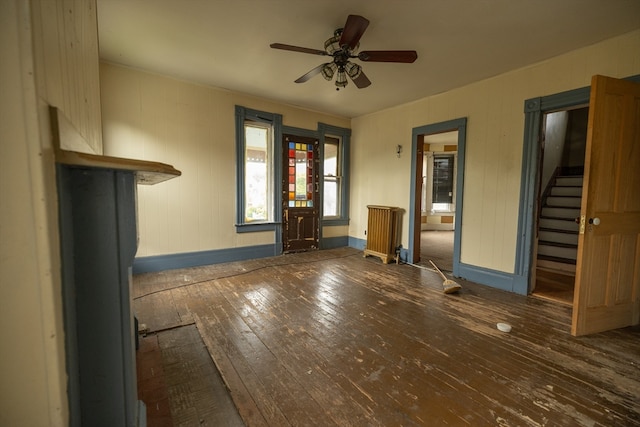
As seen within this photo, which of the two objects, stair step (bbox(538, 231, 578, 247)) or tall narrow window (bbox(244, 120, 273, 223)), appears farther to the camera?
tall narrow window (bbox(244, 120, 273, 223))

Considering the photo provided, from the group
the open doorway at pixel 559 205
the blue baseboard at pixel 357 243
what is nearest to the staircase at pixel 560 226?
the open doorway at pixel 559 205

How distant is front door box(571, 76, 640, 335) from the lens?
228cm

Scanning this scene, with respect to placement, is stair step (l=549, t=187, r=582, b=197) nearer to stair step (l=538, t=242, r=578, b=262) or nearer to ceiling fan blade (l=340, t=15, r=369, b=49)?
stair step (l=538, t=242, r=578, b=262)

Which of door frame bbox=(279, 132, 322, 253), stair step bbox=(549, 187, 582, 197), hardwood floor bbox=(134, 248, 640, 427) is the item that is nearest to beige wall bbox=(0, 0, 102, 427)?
hardwood floor bbox=(134, 248, 640, 427)

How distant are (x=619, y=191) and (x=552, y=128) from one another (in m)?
3.87

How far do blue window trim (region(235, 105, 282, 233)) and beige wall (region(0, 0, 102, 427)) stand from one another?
13.3 ft

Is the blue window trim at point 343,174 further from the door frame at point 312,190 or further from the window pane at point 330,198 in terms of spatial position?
the door frame at point 312,190

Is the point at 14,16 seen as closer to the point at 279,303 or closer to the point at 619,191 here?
the point at 279,303

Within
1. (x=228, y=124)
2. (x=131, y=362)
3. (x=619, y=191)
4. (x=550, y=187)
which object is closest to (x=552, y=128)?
(x=550, y=187)

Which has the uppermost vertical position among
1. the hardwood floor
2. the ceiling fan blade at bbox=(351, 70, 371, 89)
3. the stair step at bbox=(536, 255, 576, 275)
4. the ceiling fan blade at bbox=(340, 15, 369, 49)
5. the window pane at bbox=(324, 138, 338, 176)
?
the ceiling fan blade at bbox=(340, 15, 369, 49)

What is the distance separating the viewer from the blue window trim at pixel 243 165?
177 inches

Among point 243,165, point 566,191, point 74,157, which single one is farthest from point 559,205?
point 74,157

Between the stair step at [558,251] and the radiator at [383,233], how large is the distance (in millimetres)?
2342

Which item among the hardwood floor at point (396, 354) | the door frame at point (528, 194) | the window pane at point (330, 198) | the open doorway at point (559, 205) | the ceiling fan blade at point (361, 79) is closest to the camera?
the hardwood floor at point (396, 354)
